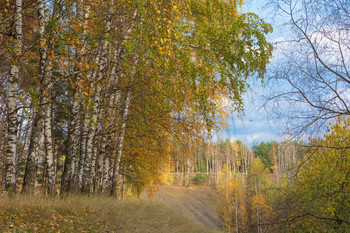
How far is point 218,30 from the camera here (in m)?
6.90

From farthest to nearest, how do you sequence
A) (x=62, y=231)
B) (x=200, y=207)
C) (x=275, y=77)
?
(x=200, y=207) → (x=62, y=231) → (x=275, y=77)

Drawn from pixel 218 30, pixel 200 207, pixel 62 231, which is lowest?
pixel 200 207

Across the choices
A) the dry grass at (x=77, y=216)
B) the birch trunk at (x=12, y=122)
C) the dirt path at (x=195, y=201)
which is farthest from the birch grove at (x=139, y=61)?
the dirt path at (x=195, y=201)

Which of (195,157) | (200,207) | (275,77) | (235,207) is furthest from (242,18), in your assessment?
(200,207)

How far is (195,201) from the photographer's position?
1761 inches

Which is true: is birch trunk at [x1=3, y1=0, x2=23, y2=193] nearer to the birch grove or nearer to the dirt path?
the birch grove

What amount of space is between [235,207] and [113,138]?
21824mm

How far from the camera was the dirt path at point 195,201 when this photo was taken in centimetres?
3741

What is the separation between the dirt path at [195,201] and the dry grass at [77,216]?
25660 mm

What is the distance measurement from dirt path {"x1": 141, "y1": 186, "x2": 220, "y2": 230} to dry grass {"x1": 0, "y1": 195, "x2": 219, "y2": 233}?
1010 inches

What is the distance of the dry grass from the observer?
5375 mm

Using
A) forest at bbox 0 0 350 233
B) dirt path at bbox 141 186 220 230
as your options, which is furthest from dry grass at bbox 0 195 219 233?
dirt path at bbox 141 186 220 230

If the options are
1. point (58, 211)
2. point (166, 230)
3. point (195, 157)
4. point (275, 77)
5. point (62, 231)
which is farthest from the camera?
point (195, 157)

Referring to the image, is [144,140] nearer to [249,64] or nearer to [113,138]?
[113,138]
